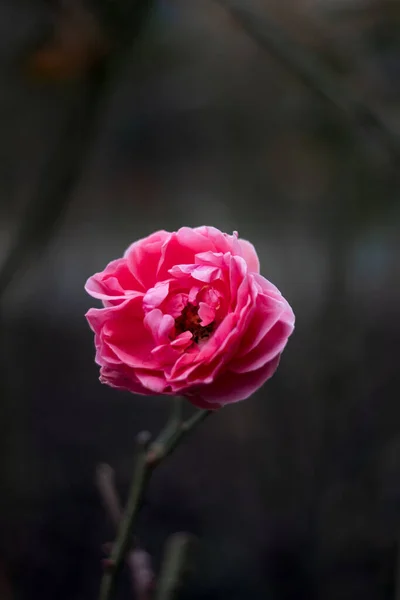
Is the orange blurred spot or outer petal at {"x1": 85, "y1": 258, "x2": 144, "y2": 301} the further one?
the orange blurred spot

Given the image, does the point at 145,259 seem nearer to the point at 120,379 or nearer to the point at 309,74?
the point at 120,379

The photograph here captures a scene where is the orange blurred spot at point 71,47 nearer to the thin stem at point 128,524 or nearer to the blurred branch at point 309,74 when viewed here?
the blurred branch at point 309,74

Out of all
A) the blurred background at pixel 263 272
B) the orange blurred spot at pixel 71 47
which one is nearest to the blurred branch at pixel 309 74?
the blurred background at pixel 263 272

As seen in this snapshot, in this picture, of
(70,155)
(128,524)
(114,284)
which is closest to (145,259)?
(114,284)

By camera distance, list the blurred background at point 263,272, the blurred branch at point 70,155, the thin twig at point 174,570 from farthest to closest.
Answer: the blurred background at point 263,272 < the blurred branch at point 70,155 < the thin twig at point 174,570

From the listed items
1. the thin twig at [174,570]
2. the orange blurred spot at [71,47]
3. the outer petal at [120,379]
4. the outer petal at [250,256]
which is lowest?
the thin twig at [174,570]

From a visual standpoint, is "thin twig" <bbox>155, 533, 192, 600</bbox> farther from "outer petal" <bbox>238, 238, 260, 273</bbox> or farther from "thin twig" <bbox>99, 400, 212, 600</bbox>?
"outer petal" <bbox>238, 238, 260, 273</bbox>

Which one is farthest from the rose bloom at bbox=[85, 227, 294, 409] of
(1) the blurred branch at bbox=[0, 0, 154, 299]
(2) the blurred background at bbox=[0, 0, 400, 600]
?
(2) the blurred background at bbox=[0, 0, 400, 600]
